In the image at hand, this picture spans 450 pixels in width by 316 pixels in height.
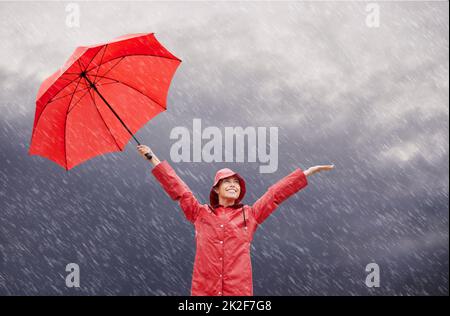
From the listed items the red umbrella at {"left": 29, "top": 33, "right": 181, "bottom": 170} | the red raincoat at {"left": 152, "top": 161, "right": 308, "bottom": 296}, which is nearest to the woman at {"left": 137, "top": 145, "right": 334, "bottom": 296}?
the red raincoat at {"left": 152, "top": 161, "right": 308, "bottom": 296}

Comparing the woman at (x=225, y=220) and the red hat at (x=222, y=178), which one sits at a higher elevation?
the red hat at (x=222, y=178)

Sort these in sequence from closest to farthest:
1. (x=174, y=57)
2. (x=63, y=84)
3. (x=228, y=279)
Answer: (x=228, y=279), (x=63, y=84), (x=174, y=57)

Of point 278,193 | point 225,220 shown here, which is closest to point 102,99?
point 225,220

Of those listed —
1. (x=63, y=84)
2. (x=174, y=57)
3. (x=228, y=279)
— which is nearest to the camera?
(x=228, y=279)

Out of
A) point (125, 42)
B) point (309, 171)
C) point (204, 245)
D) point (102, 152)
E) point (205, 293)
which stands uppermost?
point (125, 42)

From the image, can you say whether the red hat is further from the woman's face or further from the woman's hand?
the woman's hand

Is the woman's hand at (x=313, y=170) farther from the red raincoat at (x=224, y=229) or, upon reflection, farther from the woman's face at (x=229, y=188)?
the woman's face at (x=229, y=188)

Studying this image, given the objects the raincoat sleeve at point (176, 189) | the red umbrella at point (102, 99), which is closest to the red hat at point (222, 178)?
the raincoat sleeve at point (176, 189)

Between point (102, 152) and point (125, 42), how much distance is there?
133 cm

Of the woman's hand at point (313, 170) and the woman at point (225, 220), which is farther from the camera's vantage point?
the woman's hand at point (313, 170)

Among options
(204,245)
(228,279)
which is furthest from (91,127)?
(228,279)

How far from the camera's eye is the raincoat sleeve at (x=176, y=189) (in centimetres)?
659

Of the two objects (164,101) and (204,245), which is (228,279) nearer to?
(204,245)

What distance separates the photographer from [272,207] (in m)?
6.54
